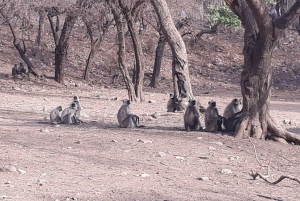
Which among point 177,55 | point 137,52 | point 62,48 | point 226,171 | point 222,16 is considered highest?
point 222,16

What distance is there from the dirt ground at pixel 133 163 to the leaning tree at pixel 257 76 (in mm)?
277

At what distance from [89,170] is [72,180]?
63 cm

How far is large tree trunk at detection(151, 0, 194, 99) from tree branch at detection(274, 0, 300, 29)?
5199mm

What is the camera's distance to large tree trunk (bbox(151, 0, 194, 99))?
1571cm

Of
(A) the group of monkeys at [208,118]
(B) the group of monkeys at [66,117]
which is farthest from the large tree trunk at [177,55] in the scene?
(B) the group of monkeys at [66,117]

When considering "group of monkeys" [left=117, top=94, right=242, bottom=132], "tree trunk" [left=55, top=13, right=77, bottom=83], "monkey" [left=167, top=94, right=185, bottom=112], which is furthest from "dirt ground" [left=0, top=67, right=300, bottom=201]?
"tree trunk" [left=55, top=13, right=77, bottom=83]

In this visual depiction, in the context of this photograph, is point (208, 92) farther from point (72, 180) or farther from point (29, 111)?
point (72, 180)

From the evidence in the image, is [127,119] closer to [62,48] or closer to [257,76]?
[257,76]

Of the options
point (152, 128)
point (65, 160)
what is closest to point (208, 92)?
point (152, 128)

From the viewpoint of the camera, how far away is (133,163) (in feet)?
28.8

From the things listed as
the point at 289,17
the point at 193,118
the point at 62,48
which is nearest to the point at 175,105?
the point at 193,118

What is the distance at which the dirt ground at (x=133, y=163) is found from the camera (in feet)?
23.7

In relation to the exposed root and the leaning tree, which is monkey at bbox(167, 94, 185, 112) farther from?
the exposed root

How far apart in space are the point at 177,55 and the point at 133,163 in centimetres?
724
